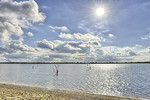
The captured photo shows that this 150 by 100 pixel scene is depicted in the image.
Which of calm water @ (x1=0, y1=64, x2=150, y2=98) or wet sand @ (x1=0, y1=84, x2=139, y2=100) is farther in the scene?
calm water @ (x1=0, y1=64, x2=150, y2=98)

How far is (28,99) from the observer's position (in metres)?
17.2

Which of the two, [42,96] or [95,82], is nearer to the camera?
[42,96]

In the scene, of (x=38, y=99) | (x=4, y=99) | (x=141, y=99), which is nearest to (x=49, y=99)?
(x=38, y=99)

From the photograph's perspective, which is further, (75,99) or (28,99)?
(75,99)

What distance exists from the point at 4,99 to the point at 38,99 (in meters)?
4.02

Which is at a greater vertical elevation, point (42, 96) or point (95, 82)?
point (42, 96)

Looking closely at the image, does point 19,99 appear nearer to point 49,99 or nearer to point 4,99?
point 4,99

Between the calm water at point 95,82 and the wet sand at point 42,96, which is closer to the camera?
the wet sand at point 42,96

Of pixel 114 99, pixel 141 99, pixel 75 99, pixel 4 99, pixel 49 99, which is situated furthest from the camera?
pixel 141 99

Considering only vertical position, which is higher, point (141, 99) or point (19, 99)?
point (19, 99)

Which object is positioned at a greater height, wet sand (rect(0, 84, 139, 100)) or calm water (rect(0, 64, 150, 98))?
wet sand (rect(0, 84, 139, 100))

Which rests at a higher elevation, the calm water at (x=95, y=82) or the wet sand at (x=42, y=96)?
the wet sand at (x=42, y=96)

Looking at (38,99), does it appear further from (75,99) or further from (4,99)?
(75,99)

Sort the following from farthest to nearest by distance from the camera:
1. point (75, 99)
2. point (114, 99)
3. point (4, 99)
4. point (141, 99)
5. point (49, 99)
Answer: point (141, 99), point (114, 99), point (75, 99), point (49, 99), point (4, 99)
